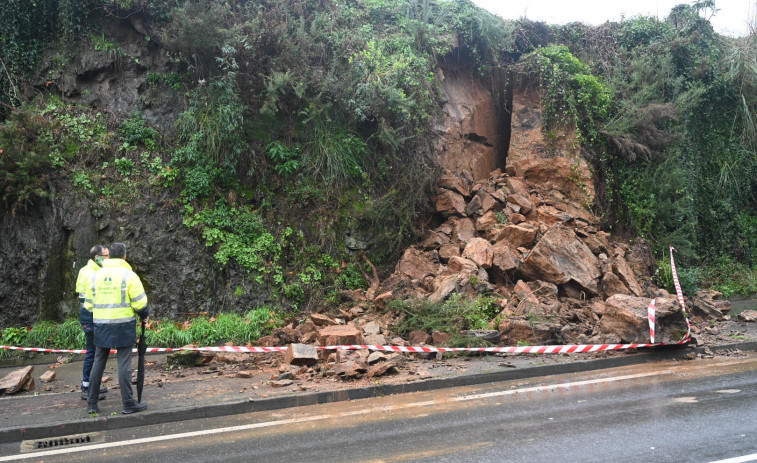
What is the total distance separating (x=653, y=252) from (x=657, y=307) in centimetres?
619

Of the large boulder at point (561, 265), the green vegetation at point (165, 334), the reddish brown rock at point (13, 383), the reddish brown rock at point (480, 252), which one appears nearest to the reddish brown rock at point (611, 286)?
the large boulder at point (561, 265)

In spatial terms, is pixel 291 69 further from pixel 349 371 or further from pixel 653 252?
pixel 653 252

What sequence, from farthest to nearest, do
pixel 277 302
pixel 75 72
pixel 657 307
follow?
pixel 75 72, pixel 277 302, pixel 657 307

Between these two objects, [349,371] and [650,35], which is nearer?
[349,371]

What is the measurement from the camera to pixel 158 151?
465 inches

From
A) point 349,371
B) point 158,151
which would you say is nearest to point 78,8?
point 158,151

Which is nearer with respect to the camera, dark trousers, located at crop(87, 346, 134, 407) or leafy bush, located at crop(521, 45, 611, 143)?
dark trousers, located at crop(87, 346, 134, 407)

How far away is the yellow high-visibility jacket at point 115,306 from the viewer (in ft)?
20.7

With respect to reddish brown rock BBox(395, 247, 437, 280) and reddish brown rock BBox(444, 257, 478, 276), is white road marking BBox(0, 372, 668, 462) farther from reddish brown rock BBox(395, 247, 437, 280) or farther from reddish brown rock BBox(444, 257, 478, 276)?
reddish brown rock BBox(395, 247, 437, 280)

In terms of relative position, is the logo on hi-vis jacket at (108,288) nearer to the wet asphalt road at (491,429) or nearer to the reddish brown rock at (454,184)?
the wet asphalt road at (491,429)

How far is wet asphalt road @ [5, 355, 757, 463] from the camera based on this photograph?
15.6 feet

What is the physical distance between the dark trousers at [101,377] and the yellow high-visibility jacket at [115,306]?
13 centimetres

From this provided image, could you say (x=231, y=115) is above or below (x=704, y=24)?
below

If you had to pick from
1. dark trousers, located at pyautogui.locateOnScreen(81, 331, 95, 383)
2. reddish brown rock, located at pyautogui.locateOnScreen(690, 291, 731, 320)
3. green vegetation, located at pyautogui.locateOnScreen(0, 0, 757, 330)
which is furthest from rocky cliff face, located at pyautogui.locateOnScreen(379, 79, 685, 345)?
dark trousers, located at pyautogui.locateOnScreen(81, 331, 95, 383)
